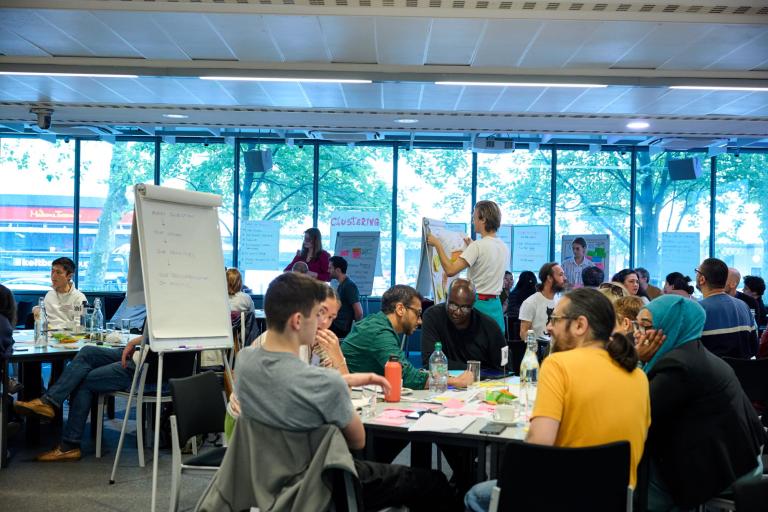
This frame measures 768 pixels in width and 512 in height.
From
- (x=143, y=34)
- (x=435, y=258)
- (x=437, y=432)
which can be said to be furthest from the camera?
(x=435, y=258)

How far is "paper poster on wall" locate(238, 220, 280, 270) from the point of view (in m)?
12.3

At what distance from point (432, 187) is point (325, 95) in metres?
4.45

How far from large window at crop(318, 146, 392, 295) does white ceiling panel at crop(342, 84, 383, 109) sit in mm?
3414

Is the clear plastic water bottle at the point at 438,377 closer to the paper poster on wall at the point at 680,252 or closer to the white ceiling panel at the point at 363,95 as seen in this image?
the white ceiling panel at the point at 363,95

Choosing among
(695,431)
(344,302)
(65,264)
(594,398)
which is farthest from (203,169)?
(594,398)

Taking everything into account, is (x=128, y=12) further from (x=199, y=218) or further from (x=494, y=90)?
(x=494, y=90)

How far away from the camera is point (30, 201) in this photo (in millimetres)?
12469

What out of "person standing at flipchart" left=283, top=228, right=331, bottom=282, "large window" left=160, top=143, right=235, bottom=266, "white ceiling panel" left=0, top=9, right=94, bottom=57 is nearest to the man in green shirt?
"white ceiling panel" left=0, top=9, right=94, bottom=57

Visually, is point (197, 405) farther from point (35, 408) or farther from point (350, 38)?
point (350, 38)

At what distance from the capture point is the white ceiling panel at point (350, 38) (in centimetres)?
594

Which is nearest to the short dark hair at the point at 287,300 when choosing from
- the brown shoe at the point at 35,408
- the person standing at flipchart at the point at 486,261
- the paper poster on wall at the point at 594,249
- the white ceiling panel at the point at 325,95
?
the person standing at flipchart at the point at 486,261

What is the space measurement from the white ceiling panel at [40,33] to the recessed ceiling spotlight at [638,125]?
6.46 m

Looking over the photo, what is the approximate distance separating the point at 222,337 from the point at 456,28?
116 inches

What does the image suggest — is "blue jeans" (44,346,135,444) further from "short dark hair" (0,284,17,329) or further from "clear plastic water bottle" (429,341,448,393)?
"clear plastic water bottle" (429,341,448,393)
